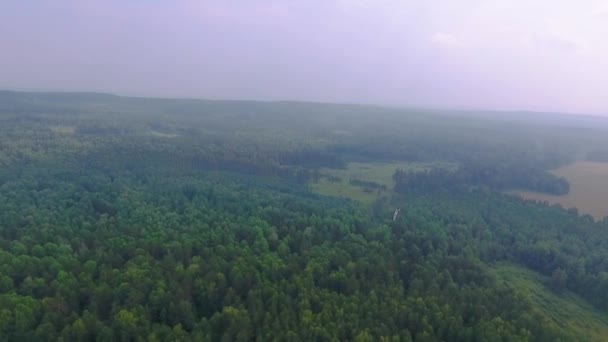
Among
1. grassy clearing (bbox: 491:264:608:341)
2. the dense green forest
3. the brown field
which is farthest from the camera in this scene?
the brown field

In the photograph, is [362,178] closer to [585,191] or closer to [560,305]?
[585,191]

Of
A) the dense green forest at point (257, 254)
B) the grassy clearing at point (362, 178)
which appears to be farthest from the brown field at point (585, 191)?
the grassy clearing at point (362, 178)

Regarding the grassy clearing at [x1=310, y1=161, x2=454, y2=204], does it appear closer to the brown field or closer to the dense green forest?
the dense green forest

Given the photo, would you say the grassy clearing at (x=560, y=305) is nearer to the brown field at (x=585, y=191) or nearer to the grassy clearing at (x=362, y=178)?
the grassy clearing at (x=362, y=178)

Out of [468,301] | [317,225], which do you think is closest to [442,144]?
[317,225]

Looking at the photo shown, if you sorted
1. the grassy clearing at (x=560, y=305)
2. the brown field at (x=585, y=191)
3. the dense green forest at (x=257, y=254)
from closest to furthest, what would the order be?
1. the dense green forest at (x=257, y=254)
2. the grassy clearing at (x=560, y=305)
3. the brown field at (x=585, y=191)

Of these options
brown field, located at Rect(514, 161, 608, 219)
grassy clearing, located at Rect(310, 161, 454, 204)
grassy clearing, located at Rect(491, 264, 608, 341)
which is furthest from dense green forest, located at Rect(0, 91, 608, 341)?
brown field, located at Rect(514, 161, 608, 219)

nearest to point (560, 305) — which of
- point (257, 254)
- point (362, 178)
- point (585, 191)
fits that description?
point (257, 254)
